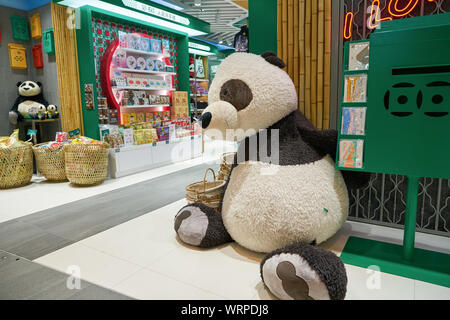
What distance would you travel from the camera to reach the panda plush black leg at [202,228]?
6.75ft

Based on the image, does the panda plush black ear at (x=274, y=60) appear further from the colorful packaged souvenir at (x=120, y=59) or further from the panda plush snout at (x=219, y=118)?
the colorful packaged souvenir at (x=120, y=59)

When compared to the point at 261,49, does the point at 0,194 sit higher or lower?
lower

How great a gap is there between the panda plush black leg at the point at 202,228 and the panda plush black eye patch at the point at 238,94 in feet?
2.50

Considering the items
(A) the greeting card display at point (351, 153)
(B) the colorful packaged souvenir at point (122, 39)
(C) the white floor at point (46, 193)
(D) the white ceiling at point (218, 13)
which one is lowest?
(C) the white floor at point (46, 193)

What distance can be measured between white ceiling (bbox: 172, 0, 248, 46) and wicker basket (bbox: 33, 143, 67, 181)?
406cm

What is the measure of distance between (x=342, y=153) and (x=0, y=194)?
3.89 meters

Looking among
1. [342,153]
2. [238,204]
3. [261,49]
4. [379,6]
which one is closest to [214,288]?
[238,204]

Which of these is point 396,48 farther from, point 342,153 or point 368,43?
point 342,153

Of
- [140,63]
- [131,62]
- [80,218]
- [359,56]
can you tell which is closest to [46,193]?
[80,218]

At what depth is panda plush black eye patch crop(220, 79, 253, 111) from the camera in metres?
1.87

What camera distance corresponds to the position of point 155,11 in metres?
5.46

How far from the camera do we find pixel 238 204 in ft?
6.26

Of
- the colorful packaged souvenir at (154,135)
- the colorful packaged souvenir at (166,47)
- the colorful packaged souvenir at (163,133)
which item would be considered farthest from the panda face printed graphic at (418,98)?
the colorful packaged souvenir at (166,47)
